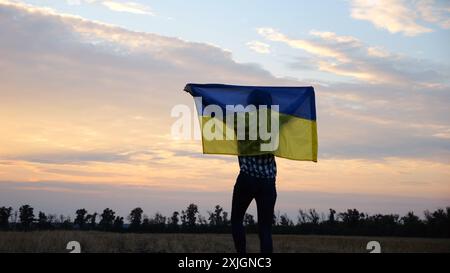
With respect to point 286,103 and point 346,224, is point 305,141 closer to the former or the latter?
point 286,103

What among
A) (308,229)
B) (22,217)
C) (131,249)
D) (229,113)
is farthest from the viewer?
(308,229)

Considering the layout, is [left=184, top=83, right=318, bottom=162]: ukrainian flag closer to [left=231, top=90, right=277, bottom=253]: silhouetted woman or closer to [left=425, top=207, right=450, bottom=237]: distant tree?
[left=231, top=90, right=277, bottom=253]: silhouetted woman

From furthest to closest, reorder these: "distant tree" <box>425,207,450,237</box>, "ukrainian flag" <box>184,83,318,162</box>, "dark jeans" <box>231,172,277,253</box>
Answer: "distant tree" <box>425,207,450,237</box> < "ukrainian flag" <box>184,83,318,162</box> < "dark jeans" <box>231,172,277,253</box>

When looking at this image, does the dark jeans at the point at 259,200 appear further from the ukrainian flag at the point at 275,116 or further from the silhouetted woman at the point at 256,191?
the ukrainian flag at the point at 275,116

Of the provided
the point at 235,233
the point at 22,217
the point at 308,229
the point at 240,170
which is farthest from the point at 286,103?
the point at 308,229

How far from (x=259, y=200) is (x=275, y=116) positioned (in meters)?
1.30

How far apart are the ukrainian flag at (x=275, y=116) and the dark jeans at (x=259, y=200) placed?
0.76 meters

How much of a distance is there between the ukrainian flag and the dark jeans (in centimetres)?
76

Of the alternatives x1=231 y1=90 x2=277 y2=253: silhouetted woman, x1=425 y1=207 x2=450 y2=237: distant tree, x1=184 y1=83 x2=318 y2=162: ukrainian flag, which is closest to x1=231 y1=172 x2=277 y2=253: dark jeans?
x1=231 y1=90 x2=277 y2=253: silhouetted woman

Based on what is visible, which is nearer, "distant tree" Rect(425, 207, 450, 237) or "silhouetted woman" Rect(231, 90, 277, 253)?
"silhouetted woman" Rect(231, 90, 277, 253)

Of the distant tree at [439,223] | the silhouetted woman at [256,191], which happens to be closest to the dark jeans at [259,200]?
the silhouetted woman at [256,191]

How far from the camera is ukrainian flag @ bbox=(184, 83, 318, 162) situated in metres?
7.76
